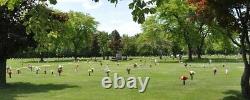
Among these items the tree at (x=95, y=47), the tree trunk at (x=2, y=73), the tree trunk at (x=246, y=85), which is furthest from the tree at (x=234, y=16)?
the tree at (x=95, y=47)

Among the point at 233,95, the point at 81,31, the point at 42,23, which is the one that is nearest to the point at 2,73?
the point at 233,95

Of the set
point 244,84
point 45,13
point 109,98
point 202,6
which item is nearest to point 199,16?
point 202,6

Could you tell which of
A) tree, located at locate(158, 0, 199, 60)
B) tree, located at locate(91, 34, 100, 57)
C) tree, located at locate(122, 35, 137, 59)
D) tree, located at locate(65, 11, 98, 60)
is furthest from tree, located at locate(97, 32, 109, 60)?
tree, located at locate(158, 0, 199, 60)

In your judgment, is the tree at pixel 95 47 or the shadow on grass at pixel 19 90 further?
the tree at pixel 95 47

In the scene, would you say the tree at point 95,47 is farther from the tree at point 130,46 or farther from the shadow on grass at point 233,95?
the shadow on grass at point 233,95

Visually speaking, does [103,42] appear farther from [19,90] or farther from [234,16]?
[234,16]

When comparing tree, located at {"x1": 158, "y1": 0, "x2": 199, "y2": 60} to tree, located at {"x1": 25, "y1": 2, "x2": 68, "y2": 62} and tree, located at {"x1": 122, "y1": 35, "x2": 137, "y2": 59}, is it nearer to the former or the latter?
tree, located at {"x1": 122, "y1": 35, "x2": 137, "y2": 59}

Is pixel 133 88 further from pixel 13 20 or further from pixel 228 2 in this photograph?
pixel 13 20

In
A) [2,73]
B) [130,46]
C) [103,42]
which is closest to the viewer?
Result: [2,73]

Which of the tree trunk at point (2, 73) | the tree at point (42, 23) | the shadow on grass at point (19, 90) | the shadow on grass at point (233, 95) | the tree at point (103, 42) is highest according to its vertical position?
the tree at point (103, 42)

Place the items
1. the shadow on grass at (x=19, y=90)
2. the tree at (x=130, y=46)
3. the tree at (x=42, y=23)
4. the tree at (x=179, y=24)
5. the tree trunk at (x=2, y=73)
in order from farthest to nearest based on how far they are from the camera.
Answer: the tree at (x=130, y=46) → the tree at (x=179, y=24) → the tree trunk at (x=2, y=73) → the shadow on grass at (x=19, y=90) → the tree at (x=42, y=23)

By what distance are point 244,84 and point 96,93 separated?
8564mm

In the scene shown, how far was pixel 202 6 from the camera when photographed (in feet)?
85.7

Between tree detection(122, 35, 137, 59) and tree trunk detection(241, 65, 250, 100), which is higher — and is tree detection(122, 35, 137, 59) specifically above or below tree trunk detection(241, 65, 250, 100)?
above
